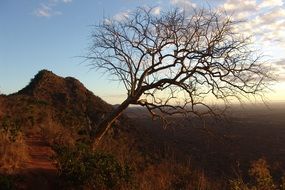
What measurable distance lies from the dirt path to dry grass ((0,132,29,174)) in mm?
212

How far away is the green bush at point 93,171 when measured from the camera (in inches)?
429

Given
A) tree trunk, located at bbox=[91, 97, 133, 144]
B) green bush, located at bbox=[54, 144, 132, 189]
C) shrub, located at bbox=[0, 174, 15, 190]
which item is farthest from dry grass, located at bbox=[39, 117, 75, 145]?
shrub, located at bbox=[0, 174, 15, 190]

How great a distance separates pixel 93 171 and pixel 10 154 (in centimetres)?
230

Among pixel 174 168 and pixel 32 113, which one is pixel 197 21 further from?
pixel 32 113

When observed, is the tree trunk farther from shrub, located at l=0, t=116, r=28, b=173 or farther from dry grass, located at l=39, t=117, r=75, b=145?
shrub, located at l=0, t=116, r=28, b=173

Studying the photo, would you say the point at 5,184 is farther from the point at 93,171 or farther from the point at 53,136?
the point at 53,136

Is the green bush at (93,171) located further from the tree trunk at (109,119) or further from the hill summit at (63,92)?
the hill summit at (63,92)

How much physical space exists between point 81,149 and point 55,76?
3760 centimetres

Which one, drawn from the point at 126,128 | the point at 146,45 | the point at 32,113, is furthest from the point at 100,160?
the point at 126,128

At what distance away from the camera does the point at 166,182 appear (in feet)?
39.7

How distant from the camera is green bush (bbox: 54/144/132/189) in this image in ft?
35.8

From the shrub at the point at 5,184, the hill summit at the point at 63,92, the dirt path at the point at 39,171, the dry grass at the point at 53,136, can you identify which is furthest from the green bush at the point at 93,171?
the hill summit at the point at 63,92

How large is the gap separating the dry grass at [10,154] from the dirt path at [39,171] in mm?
212

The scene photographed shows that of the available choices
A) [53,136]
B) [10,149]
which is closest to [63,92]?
[53,136]
